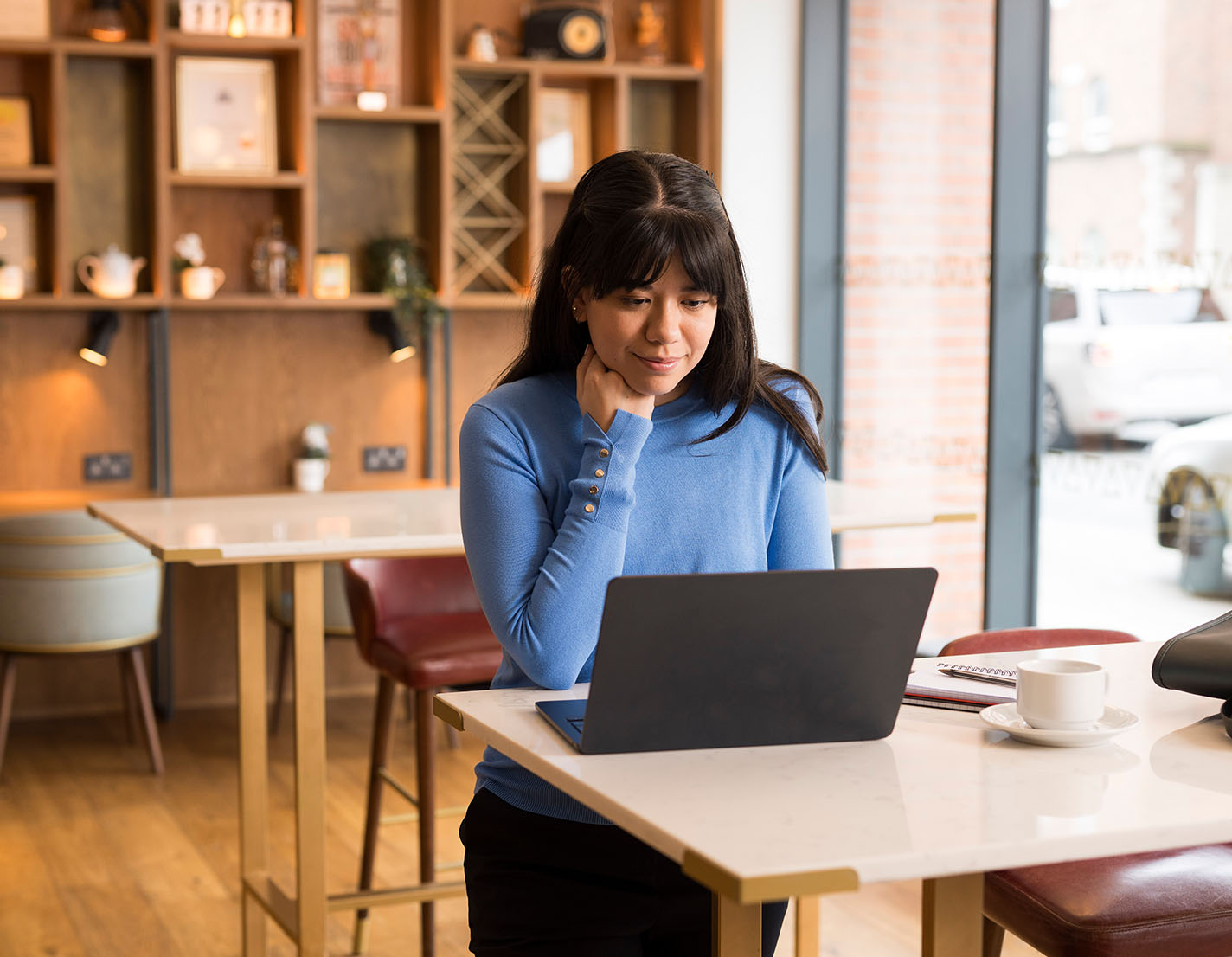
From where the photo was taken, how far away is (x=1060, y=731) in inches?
50.8

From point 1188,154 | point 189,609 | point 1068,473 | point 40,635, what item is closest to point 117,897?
point 40,635

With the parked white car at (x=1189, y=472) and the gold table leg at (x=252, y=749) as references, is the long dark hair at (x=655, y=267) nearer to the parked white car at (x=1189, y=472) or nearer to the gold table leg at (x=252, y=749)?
the gold table leg at (x=252, y=749)

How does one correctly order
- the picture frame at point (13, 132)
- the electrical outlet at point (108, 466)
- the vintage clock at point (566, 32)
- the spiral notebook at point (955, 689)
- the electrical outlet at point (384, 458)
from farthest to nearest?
the electrical outlet at point (384, 458)
the vintage clock at point (566, 32)
the electrical outlet at point (108, 466)
the picture frame at point (13, 132)
the spiral notebook at point (955, 689)

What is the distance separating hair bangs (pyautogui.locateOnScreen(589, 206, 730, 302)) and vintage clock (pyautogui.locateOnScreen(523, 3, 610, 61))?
12.0 feet

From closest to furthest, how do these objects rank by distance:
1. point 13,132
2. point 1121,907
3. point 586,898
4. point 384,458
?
point 586,898 < point 1121,907 < point 13,132 < point 384,458

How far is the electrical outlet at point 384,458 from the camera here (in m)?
5.09

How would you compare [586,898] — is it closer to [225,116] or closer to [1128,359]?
[1128,359]

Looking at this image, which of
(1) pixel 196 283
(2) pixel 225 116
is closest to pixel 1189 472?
(1) pixel 196 283

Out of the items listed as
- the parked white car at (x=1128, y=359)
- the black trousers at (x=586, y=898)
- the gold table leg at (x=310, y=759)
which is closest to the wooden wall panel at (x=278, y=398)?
the parked white car at (x=1128, y=359)

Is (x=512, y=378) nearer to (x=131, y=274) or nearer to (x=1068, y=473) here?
(x=1068, y=473)

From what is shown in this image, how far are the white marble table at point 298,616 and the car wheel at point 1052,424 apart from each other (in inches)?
50.9

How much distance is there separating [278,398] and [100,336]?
0.62 m

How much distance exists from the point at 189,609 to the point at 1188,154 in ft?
11.2

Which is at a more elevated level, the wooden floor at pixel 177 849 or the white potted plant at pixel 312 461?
the white potted plant at pixel 312 461
